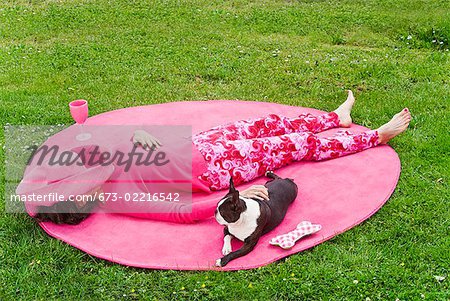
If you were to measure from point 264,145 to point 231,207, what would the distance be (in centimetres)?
108

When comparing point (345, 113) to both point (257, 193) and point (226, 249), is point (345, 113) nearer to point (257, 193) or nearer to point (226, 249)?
point (257, 193)

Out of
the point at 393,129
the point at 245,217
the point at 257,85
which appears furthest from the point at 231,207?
the point at 257,85

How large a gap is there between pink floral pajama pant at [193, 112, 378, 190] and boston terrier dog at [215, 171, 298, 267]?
442 millimetres

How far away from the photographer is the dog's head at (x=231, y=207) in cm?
315

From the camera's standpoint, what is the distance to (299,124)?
4.66m

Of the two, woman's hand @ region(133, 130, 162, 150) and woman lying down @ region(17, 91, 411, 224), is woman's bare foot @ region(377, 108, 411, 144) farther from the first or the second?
woman's hand @ region(133, 130, 162, 150)

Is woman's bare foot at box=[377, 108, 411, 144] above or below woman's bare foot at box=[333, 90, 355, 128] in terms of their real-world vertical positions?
above

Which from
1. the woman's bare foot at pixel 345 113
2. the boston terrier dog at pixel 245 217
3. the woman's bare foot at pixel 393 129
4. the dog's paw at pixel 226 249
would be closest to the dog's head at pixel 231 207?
the boston terrier dog at pixel 245 217

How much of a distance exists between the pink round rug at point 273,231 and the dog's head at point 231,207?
28 cm

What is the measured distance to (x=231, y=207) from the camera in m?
3.18

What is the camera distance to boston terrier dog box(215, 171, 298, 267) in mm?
3197

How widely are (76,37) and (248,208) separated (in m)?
5.05

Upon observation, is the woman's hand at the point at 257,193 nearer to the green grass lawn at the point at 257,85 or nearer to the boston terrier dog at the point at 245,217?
the boston terrier dog at the point at 245,217

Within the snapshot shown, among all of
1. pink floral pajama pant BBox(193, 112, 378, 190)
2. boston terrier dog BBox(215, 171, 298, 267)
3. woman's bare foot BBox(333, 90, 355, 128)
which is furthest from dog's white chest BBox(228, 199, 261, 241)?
woman's bare foot BBox(333, 90, 355, 128)
